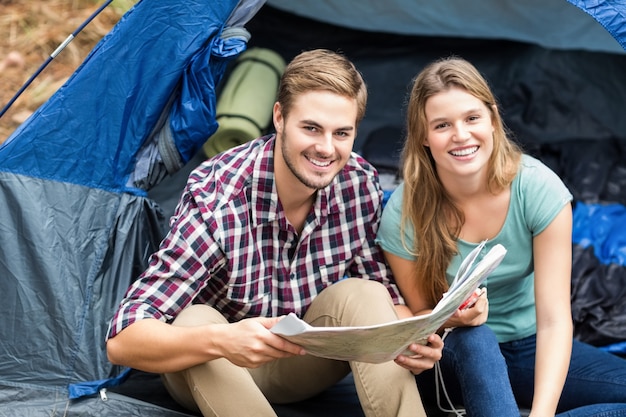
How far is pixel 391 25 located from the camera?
128 inches

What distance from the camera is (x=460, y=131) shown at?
6.01ft

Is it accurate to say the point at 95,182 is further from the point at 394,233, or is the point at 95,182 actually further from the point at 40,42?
the point at 40,42

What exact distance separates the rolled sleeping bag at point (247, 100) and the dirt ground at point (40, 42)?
34.0 inches

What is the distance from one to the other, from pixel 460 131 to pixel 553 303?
39 centimetres

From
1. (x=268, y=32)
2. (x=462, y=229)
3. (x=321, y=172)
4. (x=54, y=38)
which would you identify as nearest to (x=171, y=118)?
(x=321, y=172)

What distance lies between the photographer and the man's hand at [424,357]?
168 centimetres

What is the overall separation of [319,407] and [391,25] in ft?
5.38

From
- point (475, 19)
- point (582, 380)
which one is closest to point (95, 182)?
point (582, 380)

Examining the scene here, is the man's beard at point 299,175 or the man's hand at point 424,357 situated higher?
the man's beard at point 299,175

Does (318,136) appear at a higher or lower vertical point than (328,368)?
higher

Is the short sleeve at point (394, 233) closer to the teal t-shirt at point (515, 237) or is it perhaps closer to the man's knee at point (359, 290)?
the teal t-shirt at point (515, 237)

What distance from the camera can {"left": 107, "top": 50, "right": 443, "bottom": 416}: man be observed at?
167 cm

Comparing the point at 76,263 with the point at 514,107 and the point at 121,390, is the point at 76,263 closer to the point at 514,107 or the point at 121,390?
the point at 121,390

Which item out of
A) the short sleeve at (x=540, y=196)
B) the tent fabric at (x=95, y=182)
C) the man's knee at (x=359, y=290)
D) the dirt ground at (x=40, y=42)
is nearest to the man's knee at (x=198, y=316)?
the man's knee at (x=359, y=290)
